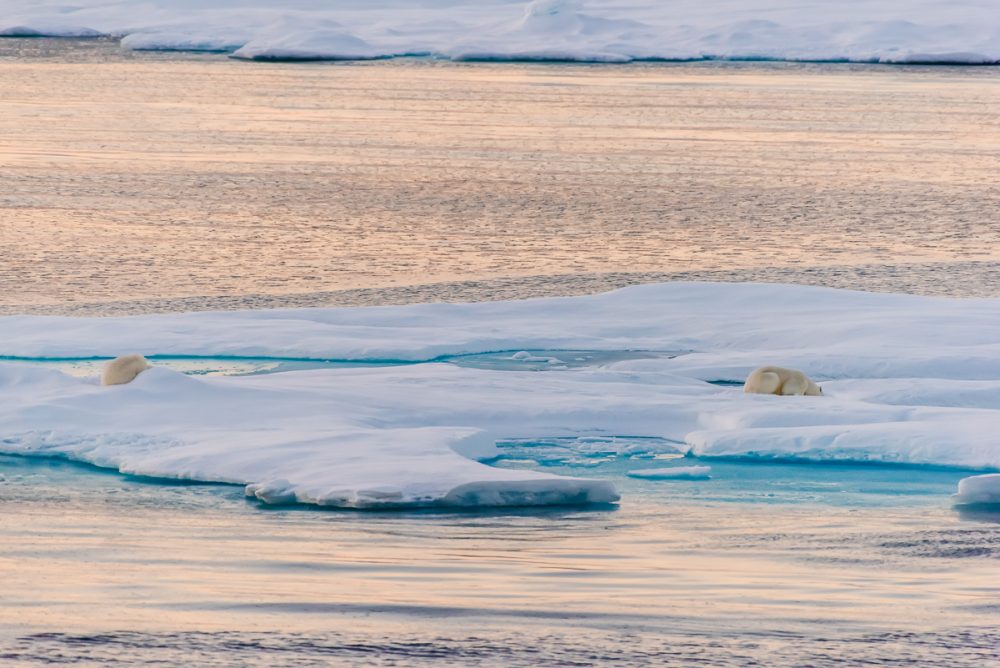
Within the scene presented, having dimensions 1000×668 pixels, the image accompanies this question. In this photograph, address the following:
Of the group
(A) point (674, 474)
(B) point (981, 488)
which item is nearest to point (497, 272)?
(A) point (674, 474)

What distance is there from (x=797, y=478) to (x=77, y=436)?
2.90 metres

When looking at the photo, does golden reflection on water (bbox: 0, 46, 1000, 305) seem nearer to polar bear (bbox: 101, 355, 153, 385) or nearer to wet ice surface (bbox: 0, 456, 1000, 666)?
polar bear (bbox: 101, 355, 153, 385)

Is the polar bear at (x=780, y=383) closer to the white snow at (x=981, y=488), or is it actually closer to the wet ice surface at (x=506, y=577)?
the wet ice surface at (x=506, y=577)

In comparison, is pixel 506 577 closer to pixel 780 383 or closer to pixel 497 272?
pixel 780 383

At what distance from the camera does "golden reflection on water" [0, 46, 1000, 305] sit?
546 inches

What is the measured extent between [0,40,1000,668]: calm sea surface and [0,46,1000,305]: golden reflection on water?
7 cm

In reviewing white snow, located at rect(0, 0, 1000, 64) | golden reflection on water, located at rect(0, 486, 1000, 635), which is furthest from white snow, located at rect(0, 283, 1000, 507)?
white snow, located at rect(0, 0, 1000, 64)

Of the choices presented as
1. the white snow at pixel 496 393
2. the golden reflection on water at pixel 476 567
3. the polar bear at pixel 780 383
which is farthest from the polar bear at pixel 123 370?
the polar bear at pixel 780 383

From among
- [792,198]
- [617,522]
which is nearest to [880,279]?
[792,198]

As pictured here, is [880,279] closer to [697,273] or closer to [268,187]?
[697,273]

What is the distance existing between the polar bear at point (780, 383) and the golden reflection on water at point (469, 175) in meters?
4.62

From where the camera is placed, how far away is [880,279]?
12836 mm

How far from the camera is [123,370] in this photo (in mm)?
8070

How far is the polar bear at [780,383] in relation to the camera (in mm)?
8352
